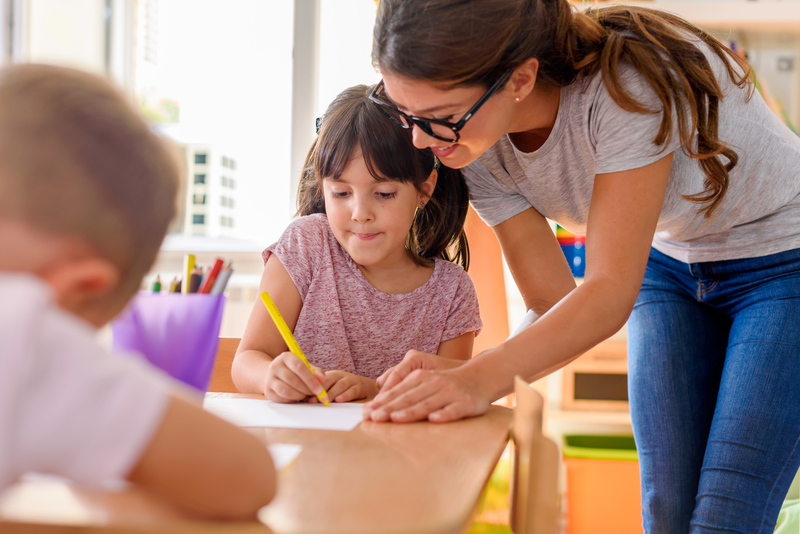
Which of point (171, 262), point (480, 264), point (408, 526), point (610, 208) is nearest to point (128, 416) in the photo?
point (408, 526)

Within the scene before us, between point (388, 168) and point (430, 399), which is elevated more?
point (388, 168)

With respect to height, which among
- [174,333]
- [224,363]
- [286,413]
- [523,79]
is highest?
[523,79]

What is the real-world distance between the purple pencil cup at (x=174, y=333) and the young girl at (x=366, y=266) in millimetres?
484

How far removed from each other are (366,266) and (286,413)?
22.8 inches

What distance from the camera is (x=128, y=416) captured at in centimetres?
29

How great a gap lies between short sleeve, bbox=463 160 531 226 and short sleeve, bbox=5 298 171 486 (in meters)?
0.98

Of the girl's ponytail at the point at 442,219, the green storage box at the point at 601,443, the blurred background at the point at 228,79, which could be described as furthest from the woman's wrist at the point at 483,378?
the blurred background at the point at 228,79

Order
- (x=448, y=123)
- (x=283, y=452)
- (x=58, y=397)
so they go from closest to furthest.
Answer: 1. (x=58, y=397)
2. (x=283, y=452)
3. (x=448, y=123)

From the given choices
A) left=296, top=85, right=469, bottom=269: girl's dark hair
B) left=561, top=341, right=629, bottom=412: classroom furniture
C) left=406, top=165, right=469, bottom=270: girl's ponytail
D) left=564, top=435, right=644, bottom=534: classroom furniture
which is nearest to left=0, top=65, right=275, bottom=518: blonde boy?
left=296, top=85, right=469, bottom=269: girl's dark hair

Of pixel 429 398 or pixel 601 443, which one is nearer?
pixel 429 398

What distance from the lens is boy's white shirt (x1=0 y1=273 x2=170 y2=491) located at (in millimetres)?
260

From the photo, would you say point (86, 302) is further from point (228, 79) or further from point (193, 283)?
point (228, 79)

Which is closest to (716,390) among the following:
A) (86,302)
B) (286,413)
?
(286,413)

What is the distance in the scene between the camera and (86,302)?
13.7 inches
